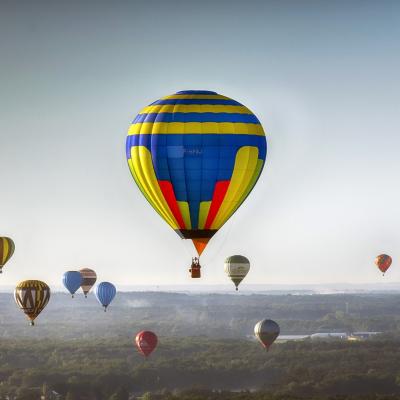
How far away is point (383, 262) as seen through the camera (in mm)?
106875

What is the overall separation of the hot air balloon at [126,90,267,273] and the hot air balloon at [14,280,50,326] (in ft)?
124

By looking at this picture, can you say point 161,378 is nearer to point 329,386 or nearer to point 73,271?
point 329,386

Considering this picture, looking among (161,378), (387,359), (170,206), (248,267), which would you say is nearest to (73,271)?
(248,267)

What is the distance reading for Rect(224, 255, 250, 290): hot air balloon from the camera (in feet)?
293

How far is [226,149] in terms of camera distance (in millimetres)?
55281

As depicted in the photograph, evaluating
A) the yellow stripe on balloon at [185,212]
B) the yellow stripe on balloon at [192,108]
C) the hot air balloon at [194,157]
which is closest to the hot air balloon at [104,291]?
the hot air balloon at [194,157]

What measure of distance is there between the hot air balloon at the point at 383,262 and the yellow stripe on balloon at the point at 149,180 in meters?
52.6

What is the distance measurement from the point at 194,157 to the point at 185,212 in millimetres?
2804

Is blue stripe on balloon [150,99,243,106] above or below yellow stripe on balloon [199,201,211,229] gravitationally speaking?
above

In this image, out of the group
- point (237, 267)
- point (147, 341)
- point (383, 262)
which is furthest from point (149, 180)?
point (147, 341)

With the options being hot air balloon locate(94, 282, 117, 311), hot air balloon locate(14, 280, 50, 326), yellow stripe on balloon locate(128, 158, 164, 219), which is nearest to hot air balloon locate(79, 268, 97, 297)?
hot air balloon locate(94, 282, 117, 311)

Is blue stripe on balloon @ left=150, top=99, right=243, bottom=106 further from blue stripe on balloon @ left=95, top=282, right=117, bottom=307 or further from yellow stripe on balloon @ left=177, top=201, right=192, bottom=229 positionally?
blue stripe on balloon @ left=95, top=282, right=117, bottom=307

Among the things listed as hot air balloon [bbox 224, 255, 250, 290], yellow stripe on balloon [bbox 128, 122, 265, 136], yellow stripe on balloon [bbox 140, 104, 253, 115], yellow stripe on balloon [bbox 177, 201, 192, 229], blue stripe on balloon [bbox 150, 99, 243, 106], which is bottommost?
yellow stripe on balloon [bbox 177, 201, 192, 229]

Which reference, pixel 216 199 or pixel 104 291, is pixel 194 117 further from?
pixel 104 291
